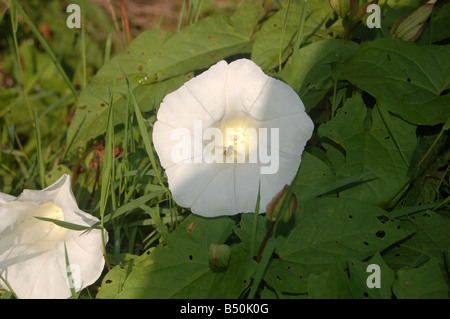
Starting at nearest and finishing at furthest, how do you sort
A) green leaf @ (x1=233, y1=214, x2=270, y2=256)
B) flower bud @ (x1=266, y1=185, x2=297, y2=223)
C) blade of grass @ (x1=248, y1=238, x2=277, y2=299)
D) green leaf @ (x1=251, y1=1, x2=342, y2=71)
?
flower bud @ (x1=266, y1=185, x2=297, y2=223)
blade of grass @ (x1=248, y1=238, x2=277, y2=299)
green leaf @ (x1=233, y1=214, x2=270, y2=256)
green leaf @ (x1=251, y1=1, x2=342, y2=71)

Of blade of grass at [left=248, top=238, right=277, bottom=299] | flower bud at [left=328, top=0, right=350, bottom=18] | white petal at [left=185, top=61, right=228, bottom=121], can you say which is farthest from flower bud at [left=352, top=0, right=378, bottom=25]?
blade of grass at [left=248, top=238, right=277, bottom=299]

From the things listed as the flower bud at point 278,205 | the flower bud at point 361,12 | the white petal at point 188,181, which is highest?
the flower bud at point 361,12

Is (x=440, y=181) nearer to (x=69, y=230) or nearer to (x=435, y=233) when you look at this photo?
(x=435, y=233)

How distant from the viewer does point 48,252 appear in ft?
5.64

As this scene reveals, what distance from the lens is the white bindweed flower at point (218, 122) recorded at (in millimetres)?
1628

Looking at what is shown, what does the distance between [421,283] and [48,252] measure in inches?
52.0

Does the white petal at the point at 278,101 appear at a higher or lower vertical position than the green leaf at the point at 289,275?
higher

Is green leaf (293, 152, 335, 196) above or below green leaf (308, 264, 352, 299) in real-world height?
above

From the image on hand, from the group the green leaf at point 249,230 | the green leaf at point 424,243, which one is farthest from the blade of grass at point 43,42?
the green leaf at point 424,243

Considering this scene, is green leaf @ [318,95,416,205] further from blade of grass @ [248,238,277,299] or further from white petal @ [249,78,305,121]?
blade of grass @ [248,238,277,299]

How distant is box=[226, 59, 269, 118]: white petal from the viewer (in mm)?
1634

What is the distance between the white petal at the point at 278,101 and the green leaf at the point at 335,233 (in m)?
0.34

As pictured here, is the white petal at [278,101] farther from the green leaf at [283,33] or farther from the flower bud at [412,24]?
the flower bud at [412,24]

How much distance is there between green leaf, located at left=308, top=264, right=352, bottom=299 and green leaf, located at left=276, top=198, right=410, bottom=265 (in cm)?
9
